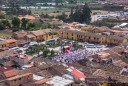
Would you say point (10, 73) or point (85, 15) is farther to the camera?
point (85, 15)

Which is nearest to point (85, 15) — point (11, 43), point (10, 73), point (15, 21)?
point (15, 21)

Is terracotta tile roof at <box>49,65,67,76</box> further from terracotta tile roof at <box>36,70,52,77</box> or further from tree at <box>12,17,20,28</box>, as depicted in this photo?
tree at <box>12,17,20,28</box>

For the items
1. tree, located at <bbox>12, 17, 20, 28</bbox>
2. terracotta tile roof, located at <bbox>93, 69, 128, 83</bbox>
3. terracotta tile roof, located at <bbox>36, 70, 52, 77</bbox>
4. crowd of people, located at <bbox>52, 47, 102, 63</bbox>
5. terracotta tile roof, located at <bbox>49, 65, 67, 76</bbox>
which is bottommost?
crowd of people, located at <bbox>52, 47, 102, 63</bbox>

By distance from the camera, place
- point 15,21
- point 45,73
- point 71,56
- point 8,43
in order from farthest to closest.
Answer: point 15,21 < point 8,43 < point 71,56 < point 45,73

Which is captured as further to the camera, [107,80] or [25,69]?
[25,69]

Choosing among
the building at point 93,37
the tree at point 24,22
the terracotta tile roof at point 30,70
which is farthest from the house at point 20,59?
the tree at point 24,22

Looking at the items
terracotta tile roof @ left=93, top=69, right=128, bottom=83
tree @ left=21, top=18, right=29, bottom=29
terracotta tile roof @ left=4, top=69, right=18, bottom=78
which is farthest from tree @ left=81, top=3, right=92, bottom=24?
terracotta tile roof @ left=4, top=69, right=18, bottom=78

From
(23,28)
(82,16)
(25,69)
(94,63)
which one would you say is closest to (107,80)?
(94,63)

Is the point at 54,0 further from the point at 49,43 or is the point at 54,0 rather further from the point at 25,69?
the point at 25,69

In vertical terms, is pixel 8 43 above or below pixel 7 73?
below

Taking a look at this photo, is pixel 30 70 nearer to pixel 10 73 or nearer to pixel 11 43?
pixel 10 73

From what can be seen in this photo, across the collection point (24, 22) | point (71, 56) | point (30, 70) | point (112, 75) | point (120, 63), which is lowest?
point (71, 56)
